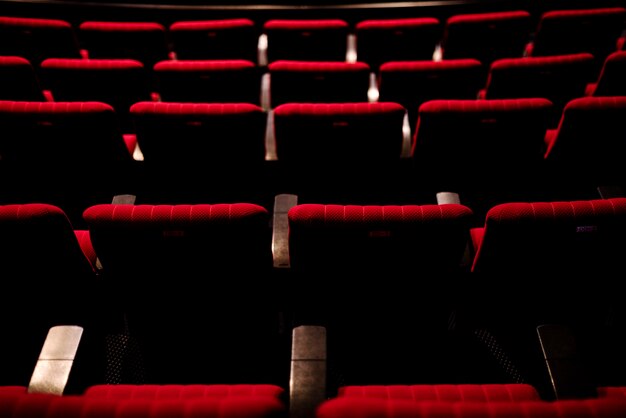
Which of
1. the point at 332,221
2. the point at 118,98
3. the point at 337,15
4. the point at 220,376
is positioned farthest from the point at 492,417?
the point at 337,15

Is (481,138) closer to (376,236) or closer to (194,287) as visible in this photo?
(376,236)

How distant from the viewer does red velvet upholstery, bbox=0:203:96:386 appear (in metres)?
0.33

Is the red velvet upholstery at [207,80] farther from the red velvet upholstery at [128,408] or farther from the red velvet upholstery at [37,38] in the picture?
the red velvet upholstery at [128,408]

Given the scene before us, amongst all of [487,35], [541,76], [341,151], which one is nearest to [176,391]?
[341,151]

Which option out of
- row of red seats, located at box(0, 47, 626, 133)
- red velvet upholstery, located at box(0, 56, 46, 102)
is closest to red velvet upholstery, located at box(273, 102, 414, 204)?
row of red seats, located at box(0, 47, 626, 133)

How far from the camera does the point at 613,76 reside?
0.57 meters

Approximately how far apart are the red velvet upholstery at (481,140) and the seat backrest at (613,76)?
151 mm

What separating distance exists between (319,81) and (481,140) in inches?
8.3

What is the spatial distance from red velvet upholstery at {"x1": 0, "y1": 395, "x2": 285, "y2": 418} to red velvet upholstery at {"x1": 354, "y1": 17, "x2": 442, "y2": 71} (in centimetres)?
60

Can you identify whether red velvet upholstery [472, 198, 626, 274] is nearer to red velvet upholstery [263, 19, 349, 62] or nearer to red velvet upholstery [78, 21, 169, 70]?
red velvet upholstery [263, 19, 349, 62]

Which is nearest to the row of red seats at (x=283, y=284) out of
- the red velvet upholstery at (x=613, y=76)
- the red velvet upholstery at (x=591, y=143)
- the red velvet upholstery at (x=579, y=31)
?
the red velvet upholstery at (x=591, y=143)

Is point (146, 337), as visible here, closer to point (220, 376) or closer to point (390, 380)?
point (220, 376)

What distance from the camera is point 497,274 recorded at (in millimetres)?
392

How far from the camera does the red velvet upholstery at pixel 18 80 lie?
56 cm
